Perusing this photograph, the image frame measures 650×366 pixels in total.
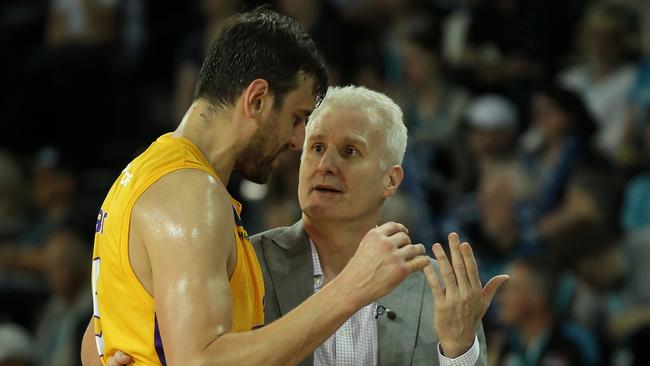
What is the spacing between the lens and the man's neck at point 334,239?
4.93 meters

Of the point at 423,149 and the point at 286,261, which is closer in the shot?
the point at 286,261

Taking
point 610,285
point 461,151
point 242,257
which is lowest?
point 610,285

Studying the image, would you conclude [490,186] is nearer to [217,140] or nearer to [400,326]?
[400,326]

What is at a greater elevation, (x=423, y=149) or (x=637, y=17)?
(x=637, y=17)

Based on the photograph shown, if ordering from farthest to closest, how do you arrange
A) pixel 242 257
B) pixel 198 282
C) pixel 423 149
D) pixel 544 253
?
pixel 423 149, pixel 544 253, pixel 242 257, pixel 198 282

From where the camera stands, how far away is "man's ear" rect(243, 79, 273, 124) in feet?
13.1

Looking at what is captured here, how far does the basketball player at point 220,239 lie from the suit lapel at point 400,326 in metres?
0.75

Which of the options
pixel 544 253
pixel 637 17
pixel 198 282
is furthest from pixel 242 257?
pixel 637 17

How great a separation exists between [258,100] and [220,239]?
56 centimetres

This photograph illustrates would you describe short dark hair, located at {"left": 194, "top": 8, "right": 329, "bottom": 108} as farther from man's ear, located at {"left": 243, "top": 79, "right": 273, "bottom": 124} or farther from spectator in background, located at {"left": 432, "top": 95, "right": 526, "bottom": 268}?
spectator in background, located at {"left": 432, "top": 95, "right": 526, "bottom": 268}

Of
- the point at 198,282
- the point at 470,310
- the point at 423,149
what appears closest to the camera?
the point at 198,282

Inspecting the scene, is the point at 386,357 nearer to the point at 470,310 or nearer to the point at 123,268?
the point at 470,310

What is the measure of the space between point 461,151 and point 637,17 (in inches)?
73.5

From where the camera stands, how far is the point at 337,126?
4898 mm
